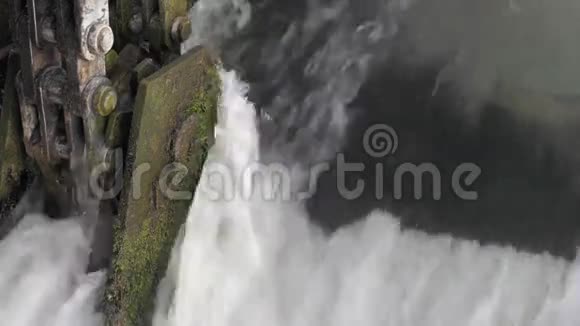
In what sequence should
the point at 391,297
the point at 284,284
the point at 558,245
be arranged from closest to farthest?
the point at 558,245 → the point at 391,297 → the point at 284,284

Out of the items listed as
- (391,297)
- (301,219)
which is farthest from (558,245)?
(301,219)

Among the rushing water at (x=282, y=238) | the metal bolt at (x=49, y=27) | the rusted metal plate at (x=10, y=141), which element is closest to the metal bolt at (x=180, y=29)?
the rushing water at (x=282, y=238)

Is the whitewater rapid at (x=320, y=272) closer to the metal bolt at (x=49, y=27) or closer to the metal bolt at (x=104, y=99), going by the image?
the metal bolt at (x=104, y=99)

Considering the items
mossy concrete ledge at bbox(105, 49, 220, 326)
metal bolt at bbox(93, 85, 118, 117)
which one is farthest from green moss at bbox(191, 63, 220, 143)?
metal bolt at bbox(93, 85, 118, 117)

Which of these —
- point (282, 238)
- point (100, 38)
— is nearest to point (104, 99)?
point (100, 38)

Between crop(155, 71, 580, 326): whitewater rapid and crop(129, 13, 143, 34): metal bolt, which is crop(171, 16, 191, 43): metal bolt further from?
crop(155, 71, 580, 326): whitewater rapid

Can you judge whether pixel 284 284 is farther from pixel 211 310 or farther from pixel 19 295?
pixel 19 295
